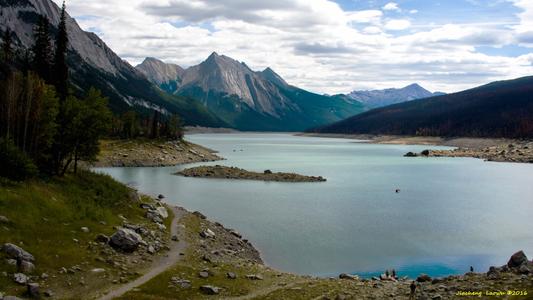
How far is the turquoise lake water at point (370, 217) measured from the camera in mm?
47906

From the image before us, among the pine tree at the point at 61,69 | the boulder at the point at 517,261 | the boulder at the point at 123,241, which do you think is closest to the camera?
the boulder at the point at 517,261

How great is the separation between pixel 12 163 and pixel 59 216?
7146 millimetres

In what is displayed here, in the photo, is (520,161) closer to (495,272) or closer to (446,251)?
(446,251)

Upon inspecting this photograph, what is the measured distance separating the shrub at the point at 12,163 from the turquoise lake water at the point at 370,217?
941 inches

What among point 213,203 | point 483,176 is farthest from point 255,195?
point 483,176

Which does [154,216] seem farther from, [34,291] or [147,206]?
[34,291]

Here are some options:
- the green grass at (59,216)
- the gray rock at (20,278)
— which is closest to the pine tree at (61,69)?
the green grass at (59,216)

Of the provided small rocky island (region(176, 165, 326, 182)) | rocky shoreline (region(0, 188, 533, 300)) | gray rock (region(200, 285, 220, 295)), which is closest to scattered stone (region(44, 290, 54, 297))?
rocky shoreline (region(0, 188, 533, 300))

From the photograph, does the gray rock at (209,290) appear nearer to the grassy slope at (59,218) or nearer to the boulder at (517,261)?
the grassy slope at (59,218)

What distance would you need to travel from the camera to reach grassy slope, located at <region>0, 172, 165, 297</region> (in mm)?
30984

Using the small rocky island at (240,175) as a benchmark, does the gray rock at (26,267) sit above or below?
above

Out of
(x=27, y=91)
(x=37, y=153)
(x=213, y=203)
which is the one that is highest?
(x=27, y=91)

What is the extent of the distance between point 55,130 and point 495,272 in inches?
1779

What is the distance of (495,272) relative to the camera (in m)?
33.5
